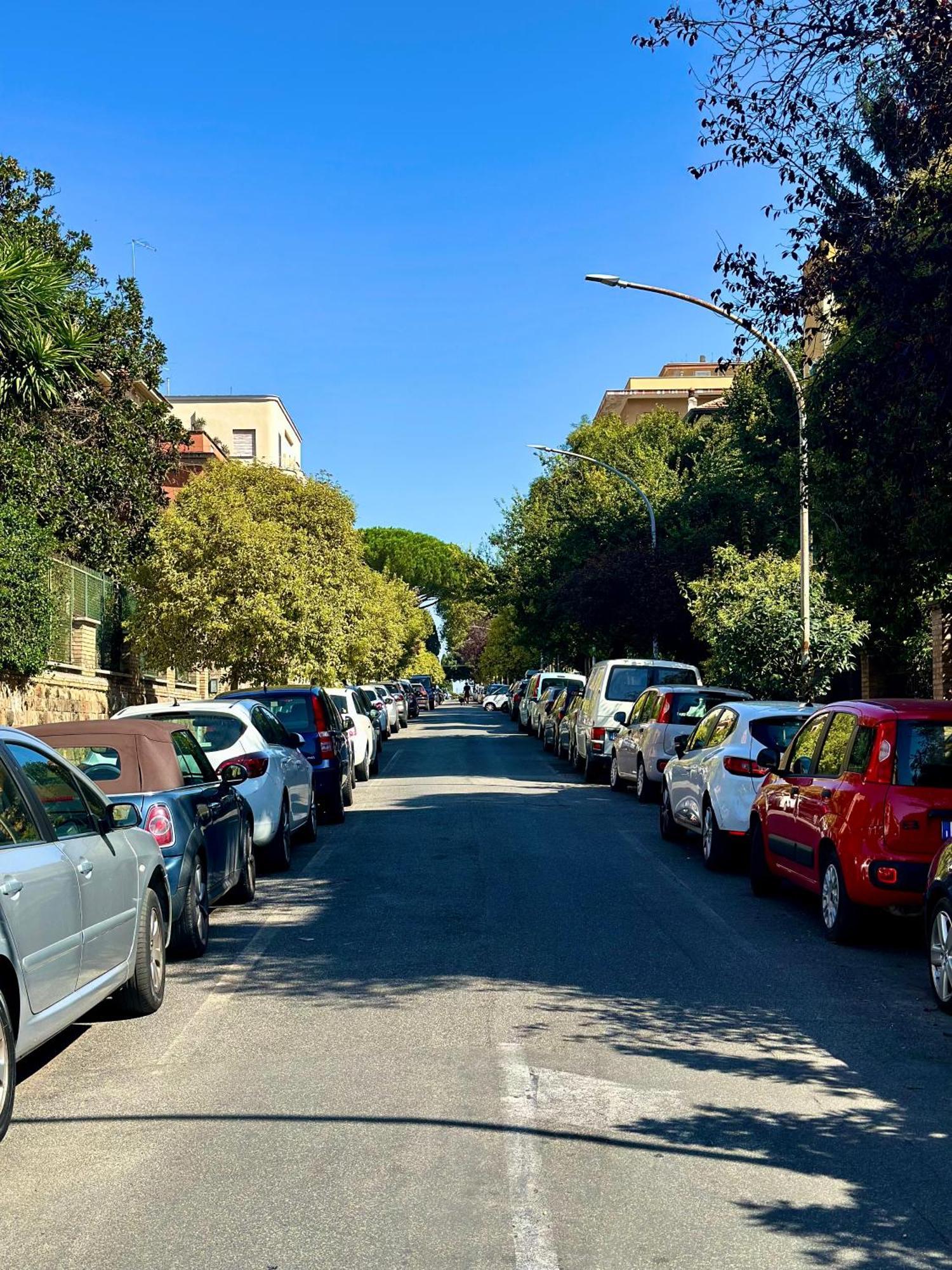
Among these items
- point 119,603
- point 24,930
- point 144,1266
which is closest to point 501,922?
point 24,930

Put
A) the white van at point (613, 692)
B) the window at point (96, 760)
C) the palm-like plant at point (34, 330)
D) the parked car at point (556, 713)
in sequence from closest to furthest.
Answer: the window at point (96, 760) < the palm-like plant at point (34, 330) < the white van at point (613, 692) < the parked car at point (556, 713)

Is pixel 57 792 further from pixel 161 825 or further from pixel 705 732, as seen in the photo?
pixel 705 732

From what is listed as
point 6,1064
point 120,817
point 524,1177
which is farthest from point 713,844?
point 6,1064

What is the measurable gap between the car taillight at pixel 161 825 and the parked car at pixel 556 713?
20710 mm

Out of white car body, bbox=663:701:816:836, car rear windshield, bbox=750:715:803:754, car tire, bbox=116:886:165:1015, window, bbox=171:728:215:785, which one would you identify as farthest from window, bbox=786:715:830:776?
car tire, bbox=116:886:165:1015

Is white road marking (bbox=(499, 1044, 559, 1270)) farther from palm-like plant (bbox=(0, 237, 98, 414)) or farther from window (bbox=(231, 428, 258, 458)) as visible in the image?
window (bbox=(231, 428, 258, 458))

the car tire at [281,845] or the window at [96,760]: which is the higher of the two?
the window at [96,760]

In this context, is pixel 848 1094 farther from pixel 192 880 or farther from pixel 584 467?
pixel 584 467

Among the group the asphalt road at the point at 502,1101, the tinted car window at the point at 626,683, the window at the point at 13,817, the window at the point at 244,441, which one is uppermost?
the window at the point at 244,441

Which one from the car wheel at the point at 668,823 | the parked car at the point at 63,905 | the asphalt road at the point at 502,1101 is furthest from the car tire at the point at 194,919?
the car wheel at the point at 668,823

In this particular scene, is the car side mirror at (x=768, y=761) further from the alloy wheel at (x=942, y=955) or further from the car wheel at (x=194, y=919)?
the car wheel at (x=194, y=919)

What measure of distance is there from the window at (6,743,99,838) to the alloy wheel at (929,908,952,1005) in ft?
14.4

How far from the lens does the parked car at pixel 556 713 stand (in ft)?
104

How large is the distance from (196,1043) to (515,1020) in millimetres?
1619
